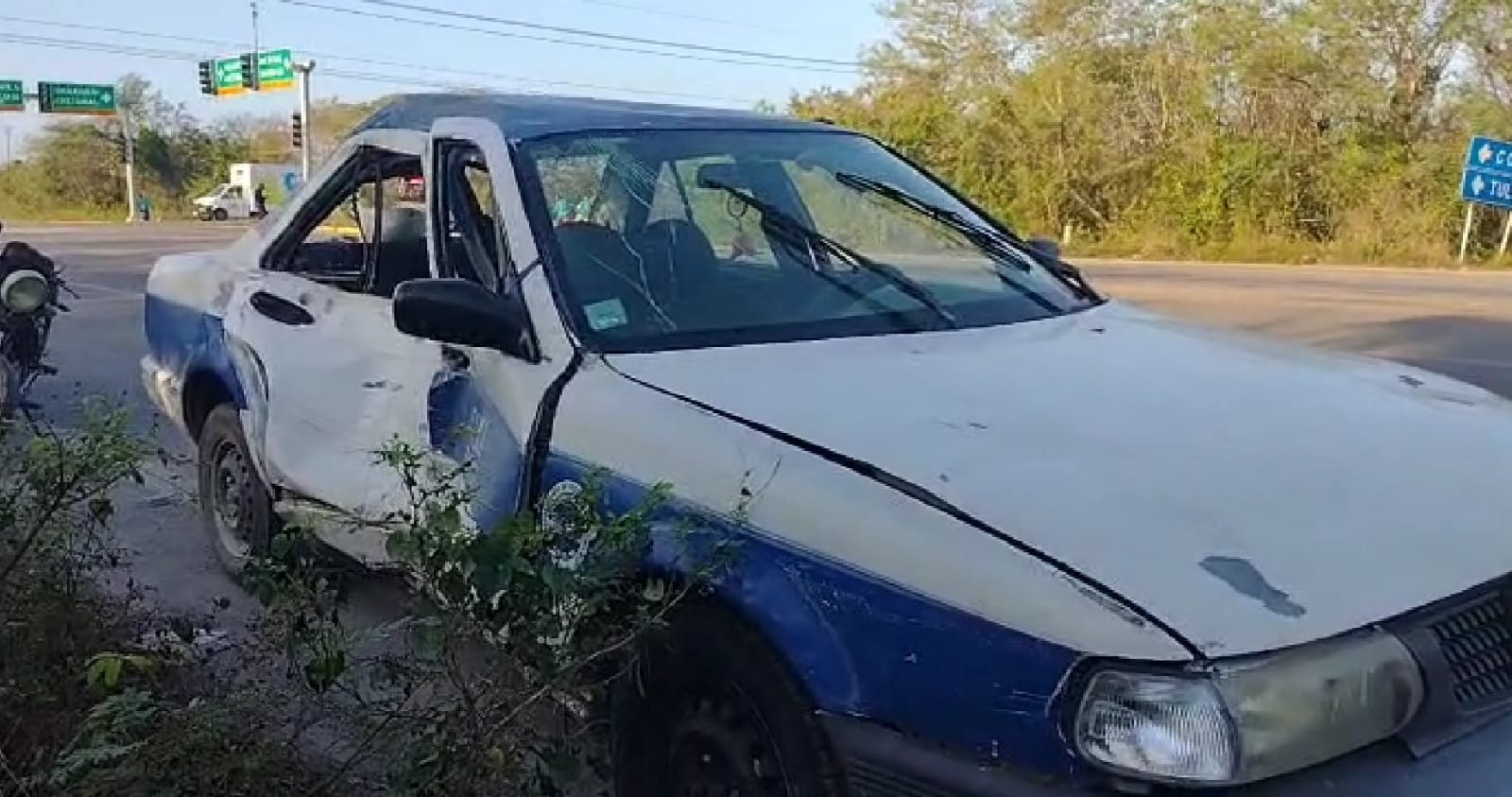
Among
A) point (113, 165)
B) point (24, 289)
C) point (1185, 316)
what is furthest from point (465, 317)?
point (113, 165)

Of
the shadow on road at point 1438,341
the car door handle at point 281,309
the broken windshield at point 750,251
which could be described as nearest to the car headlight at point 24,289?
the car door handle at point 281,309

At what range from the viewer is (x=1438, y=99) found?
3288cm

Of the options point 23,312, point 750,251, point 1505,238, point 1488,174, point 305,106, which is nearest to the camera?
point 750,251

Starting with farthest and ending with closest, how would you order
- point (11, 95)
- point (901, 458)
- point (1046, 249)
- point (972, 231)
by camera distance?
point (11, 95)
point (1046, 249)
point (972, 231)
point (901, 458)

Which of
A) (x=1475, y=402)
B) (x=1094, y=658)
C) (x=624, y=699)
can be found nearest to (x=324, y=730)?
(x=624, y=699)

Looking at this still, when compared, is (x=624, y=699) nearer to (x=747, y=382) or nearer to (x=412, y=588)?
(x=412, y=588)

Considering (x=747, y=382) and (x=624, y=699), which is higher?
(x=747, y=382)

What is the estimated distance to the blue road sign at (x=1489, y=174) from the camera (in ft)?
85.2

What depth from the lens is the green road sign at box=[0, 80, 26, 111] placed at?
55875 mm

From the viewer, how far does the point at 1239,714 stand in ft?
7.10

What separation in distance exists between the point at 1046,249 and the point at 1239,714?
2564 millimetres

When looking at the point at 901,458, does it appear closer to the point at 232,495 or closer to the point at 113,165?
the point at 232,495

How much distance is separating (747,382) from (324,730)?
107 cm

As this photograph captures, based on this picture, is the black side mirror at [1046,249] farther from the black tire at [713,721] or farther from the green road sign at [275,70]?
the green road sign at [275,70]
